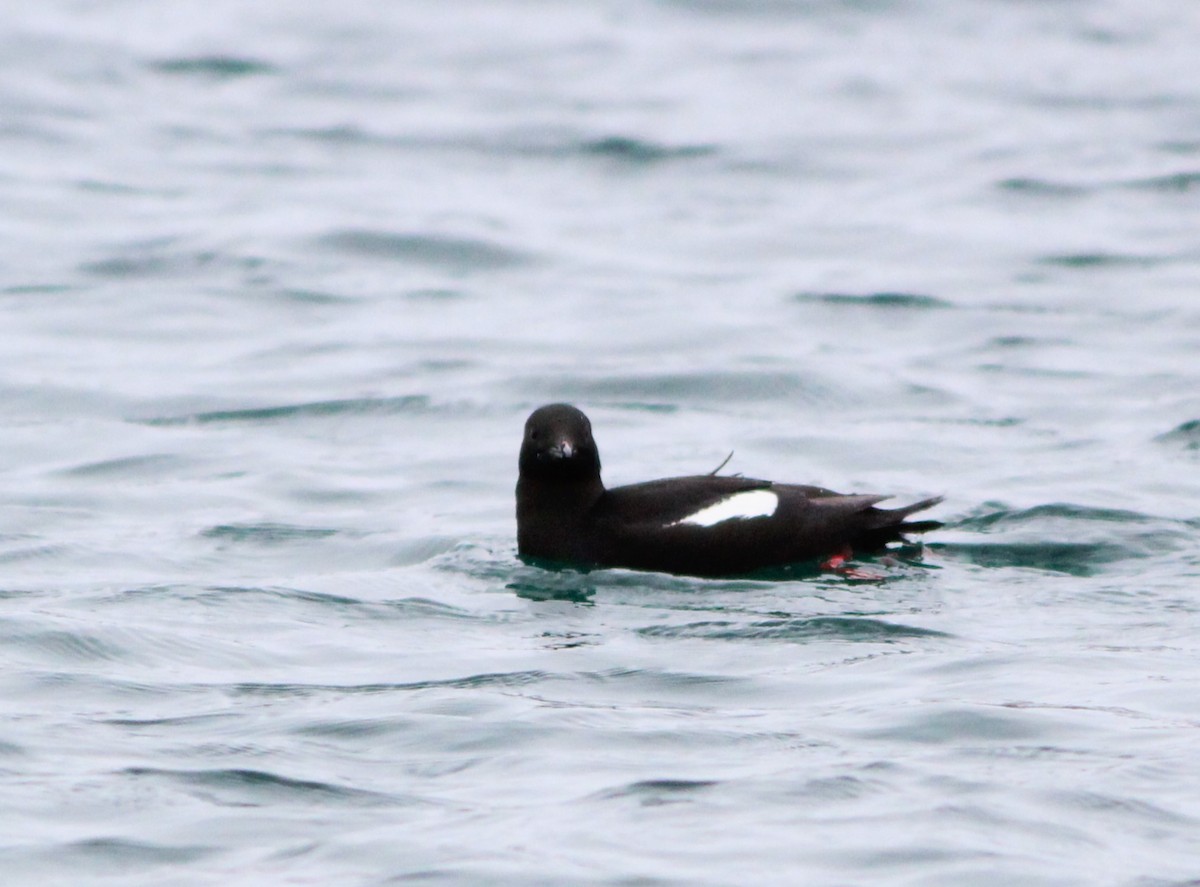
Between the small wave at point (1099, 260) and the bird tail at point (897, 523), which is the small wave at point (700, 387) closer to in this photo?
the bird tail at point (897, 523)

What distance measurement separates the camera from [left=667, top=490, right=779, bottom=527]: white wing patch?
942 centimetres

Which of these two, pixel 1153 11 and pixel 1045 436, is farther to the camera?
pixel 1153 11

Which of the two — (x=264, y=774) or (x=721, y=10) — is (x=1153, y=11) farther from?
(x=264, y=774)

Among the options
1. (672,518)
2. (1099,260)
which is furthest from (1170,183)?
(672,518)

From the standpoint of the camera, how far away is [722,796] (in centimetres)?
659

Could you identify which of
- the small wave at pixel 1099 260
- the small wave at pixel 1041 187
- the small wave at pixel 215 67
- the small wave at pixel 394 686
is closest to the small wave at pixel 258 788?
the small wave at pixel 394 686

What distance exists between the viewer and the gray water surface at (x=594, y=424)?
661 cm

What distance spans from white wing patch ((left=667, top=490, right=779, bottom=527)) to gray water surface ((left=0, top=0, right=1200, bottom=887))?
1.13 feet

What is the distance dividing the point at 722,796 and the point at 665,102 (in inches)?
713

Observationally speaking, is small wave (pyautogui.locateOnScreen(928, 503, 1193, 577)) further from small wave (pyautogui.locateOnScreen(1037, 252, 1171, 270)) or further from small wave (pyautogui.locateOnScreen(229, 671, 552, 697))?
small wave (pyautogui.locateOnScreen(1037, 252, 1171, 270))

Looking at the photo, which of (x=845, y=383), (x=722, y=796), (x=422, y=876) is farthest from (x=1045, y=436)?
(x=422, y=876)

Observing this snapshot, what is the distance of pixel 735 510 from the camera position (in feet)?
31.0

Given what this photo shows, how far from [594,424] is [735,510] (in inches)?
152

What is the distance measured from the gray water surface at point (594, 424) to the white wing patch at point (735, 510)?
0.34 m
